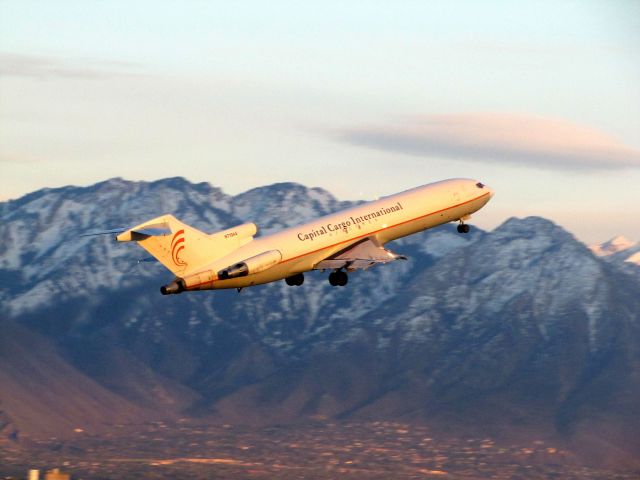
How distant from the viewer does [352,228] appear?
4724 inches

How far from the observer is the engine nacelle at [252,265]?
110 metres

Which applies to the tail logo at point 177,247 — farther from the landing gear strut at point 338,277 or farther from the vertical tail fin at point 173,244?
the landing gear strut at point 338,277

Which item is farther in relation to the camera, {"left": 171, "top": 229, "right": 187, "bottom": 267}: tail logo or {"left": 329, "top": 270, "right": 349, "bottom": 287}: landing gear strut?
{"left": 329, "top": 270, "right": 349, "bottom": 287}: landing gear strut

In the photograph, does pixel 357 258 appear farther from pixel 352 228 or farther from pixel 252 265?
pixel 252 265

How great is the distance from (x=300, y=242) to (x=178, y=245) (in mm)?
10701

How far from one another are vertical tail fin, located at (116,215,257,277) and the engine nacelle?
77.4 inches

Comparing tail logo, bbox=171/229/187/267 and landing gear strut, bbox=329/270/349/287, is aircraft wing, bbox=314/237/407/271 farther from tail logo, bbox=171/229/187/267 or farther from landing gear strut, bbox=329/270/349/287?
tail logo, bbox=171/229/187/267

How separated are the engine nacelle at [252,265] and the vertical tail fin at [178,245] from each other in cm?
197

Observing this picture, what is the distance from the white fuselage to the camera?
112306 mm

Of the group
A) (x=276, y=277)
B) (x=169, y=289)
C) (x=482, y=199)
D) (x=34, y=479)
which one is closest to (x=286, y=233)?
(x=276, y=277)

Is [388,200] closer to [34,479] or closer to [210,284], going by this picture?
[210,284]

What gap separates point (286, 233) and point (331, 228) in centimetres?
428

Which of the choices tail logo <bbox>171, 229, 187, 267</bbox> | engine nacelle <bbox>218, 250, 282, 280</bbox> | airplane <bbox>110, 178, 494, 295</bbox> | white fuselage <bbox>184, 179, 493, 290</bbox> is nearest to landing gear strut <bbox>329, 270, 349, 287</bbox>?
airplane <bbox>110, 178, 494, 295</bbox>

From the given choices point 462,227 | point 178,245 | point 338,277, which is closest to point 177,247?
point 178,245
